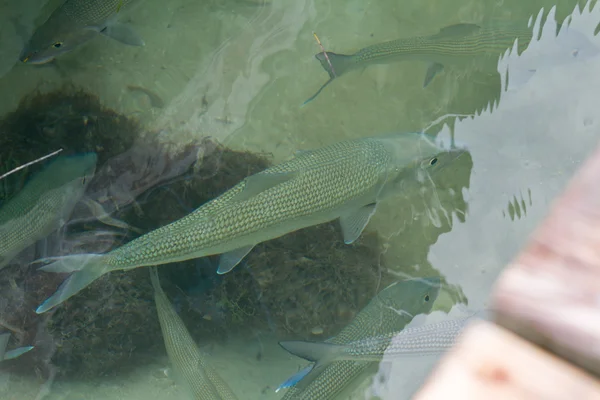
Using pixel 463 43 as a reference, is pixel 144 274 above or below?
below


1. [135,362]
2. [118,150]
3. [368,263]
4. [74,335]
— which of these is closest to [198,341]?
[135,362]

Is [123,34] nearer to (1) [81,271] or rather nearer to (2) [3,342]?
(1) [81,271]

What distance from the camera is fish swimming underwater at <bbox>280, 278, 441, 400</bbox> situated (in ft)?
10.4

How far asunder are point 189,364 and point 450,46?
3238mm

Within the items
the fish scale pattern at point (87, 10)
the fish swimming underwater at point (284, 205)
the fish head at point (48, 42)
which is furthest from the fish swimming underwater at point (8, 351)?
the fish scale pattern at point (87, 10)

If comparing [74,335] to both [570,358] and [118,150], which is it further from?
[570,358]

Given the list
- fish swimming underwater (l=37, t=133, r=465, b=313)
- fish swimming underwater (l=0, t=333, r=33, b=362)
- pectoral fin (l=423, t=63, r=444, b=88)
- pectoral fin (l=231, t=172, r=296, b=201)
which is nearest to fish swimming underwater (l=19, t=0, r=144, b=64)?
fish swimming underwater (l=37, t=133, r=465, b=313)

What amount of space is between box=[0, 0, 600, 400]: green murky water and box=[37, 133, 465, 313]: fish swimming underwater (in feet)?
1.48

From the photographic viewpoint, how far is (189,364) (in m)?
3.40

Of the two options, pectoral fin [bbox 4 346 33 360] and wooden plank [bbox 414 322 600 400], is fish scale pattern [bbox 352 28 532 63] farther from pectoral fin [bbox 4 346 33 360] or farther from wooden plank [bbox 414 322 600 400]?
pectoral fin [bbox 4 346 33 360]

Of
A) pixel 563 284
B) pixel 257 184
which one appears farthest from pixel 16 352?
pixel 563 284

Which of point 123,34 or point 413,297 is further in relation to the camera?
point 123,34

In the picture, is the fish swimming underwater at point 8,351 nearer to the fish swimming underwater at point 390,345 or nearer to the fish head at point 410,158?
the fish swimming underwater at point 390,345

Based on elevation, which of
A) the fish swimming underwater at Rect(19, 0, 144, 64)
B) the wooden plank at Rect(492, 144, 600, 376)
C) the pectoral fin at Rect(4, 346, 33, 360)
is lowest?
the pectoral fin at Rect(4, 346, 33, 360)
